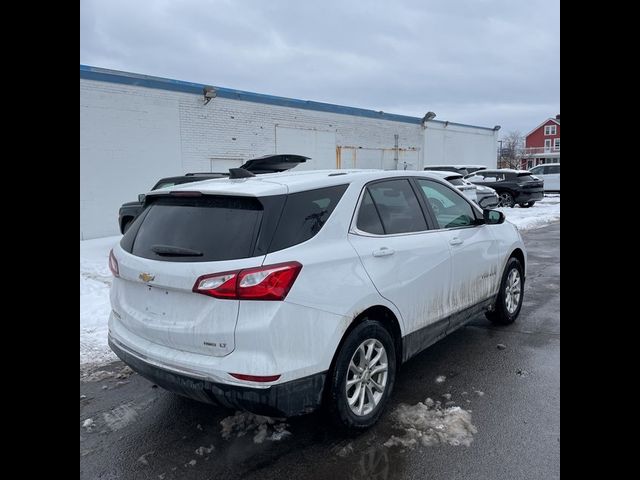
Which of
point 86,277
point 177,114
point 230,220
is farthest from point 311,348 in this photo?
point 177,114

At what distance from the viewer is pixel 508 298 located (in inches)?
216

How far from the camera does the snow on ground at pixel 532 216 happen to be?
15.8 m

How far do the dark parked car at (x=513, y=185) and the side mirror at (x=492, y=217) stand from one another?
16.1m

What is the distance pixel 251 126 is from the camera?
16.6m

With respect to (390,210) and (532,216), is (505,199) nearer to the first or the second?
(532,216)

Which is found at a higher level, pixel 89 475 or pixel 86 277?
pixel 86 277

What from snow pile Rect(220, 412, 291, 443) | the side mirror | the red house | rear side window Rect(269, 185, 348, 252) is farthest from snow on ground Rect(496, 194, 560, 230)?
the red house

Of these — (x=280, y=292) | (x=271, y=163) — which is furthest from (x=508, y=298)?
(x=271, y=163)

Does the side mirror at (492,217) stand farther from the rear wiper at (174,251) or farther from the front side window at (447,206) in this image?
the rear wiper at (174,251)

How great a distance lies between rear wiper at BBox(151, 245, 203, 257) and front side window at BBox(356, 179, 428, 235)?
1.12 m

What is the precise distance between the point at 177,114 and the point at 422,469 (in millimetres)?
13488

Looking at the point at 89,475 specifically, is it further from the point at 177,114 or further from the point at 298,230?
the point at 177,114
